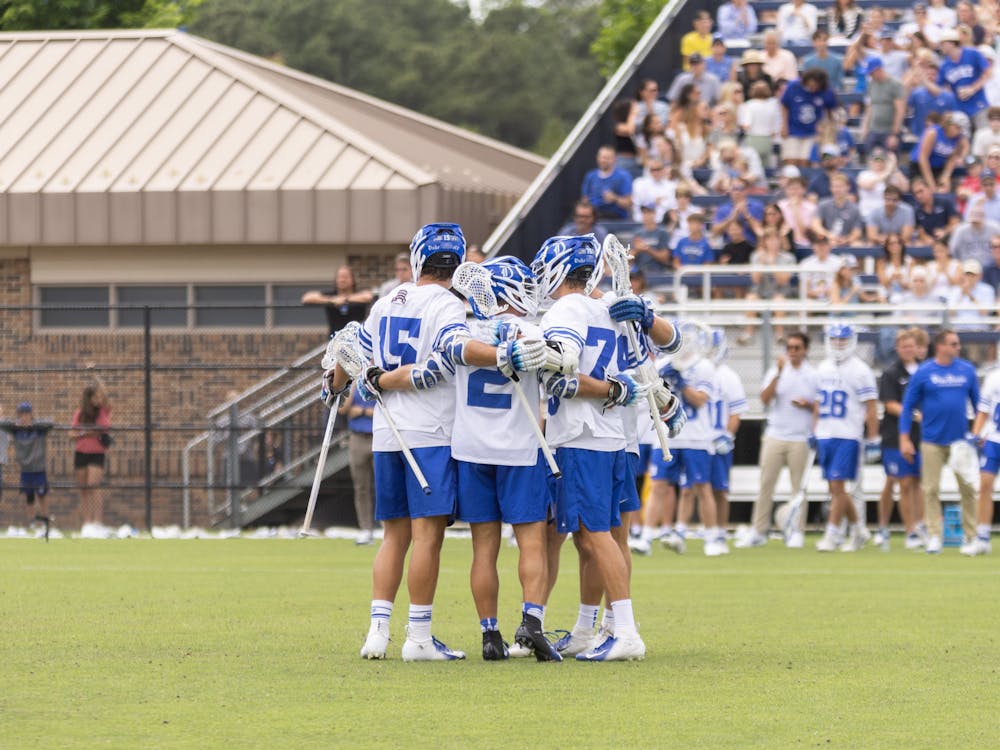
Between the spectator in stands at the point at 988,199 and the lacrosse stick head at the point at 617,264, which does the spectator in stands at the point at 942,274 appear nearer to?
the spectator in stands at the point at 988,199

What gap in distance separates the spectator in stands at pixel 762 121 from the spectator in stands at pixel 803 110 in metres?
0.14

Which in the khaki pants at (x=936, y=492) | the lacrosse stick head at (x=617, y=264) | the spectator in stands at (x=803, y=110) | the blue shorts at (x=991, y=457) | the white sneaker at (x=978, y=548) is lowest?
the white sneaker at (x=978, y=548)

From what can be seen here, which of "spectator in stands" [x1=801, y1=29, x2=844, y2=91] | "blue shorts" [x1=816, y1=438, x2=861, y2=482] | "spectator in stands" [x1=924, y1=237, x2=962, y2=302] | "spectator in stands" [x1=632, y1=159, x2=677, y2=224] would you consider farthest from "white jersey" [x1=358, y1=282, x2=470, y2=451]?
"spectator in stands" [x1=801, y1=29, x2=844, y2=91]

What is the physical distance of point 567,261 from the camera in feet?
32.1

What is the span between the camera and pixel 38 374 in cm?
2386

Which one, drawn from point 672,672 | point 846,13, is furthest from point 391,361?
point 846,13

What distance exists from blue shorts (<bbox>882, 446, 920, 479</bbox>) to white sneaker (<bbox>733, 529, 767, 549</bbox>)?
4.51 ft

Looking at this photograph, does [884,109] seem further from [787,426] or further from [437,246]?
[437,246]

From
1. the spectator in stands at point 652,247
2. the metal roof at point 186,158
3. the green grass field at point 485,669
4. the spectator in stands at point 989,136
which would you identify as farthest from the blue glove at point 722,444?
the spectator in stands at point 989,136

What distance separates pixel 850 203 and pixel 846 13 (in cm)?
518

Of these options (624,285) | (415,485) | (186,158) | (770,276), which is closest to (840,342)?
(770,276)

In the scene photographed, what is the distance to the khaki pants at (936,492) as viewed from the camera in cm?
1862

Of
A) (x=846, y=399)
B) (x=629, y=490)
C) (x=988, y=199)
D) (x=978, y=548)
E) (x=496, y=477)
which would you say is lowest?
(x=978, y=548)

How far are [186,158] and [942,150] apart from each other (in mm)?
9519
